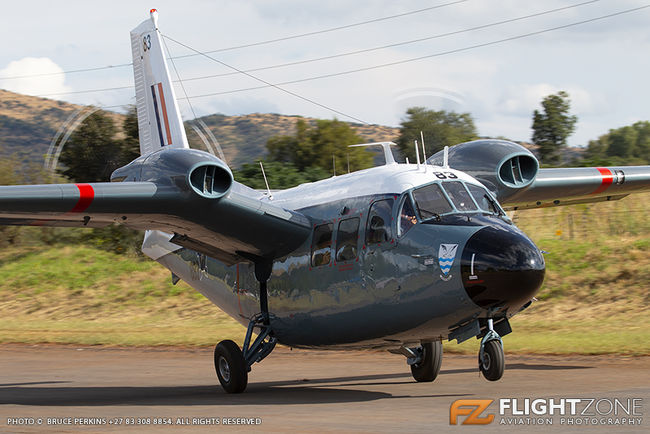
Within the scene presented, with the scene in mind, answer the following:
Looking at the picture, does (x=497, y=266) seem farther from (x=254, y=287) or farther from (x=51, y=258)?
(x=51, y=258)

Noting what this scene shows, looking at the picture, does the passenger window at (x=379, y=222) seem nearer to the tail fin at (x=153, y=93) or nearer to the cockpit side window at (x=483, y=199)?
the cockpit side window at (x=483, y=199)

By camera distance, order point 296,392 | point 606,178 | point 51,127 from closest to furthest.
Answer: point 296,392
point 606,178
point 51,127

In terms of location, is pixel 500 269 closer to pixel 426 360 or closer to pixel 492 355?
pixel 492 355

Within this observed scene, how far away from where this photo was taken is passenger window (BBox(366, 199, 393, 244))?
1126 cm

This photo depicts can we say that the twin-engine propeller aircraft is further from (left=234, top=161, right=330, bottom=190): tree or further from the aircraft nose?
(left=234, top=161, right=330, bottom=190): tree

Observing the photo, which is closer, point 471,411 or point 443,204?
point 471,411

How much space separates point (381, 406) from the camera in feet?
34.9

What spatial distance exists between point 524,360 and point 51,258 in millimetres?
24023

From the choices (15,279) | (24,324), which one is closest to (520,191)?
(24,324)

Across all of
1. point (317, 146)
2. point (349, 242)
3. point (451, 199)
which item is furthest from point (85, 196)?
point (317, 146)

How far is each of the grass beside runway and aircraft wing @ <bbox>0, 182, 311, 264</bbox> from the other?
284 inches

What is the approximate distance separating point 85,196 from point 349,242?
144 inches

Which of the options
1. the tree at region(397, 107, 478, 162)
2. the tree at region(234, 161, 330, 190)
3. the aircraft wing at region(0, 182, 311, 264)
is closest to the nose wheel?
the aircraft wing at region(0, 182, 311, 264)

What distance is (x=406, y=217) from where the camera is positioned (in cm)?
1105
